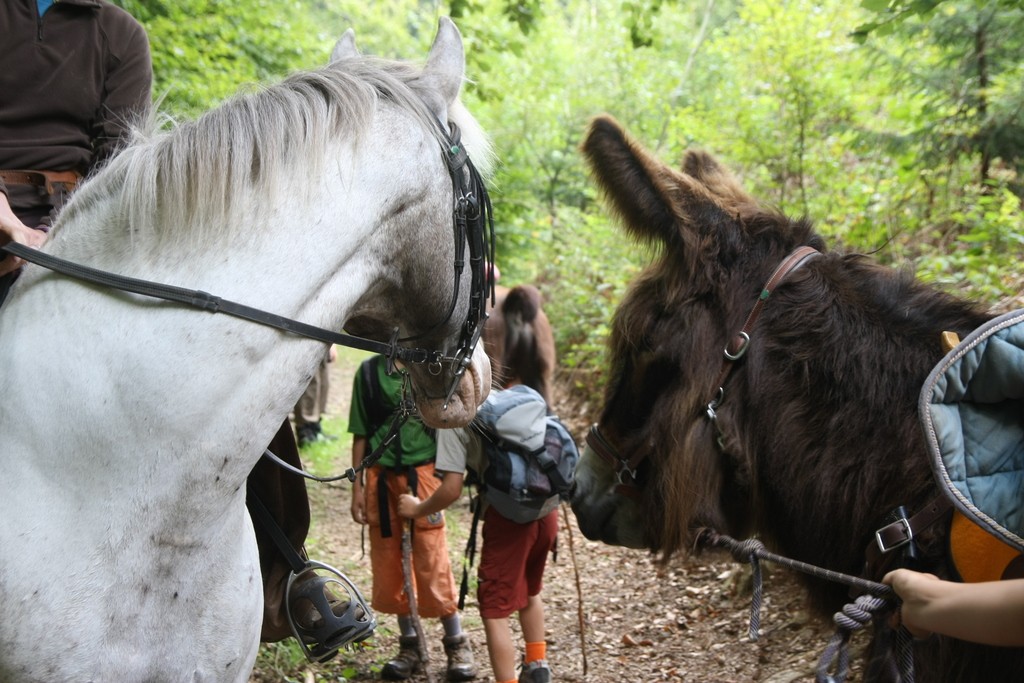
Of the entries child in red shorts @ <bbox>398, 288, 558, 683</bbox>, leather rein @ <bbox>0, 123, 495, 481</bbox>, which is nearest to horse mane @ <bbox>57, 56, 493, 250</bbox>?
leather rein @ <bbox>0, 123, 495, 481</bbox>

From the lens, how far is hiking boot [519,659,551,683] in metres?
4.75

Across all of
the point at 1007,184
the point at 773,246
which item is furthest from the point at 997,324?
the point at 1007,184

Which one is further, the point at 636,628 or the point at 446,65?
the point at 636,628

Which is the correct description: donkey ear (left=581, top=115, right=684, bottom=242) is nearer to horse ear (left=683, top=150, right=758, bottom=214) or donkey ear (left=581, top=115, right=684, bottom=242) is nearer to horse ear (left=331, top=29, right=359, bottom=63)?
horse ear (left=683, top=150, right=758, bottom=214)

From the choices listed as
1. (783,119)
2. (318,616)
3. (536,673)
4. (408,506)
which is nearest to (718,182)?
(318,616)

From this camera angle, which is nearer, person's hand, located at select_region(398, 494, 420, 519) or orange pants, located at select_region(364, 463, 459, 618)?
person's hand, located at select_region(398, 494, 420, 519)

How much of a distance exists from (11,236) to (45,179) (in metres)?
0.52

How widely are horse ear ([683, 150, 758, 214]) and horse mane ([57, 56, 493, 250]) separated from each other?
3.78ft

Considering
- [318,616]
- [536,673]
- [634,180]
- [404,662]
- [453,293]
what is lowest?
[404,662]

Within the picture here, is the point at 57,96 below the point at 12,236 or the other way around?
the other way around

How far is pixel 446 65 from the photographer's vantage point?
227cm

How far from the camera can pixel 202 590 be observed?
208 centimetres

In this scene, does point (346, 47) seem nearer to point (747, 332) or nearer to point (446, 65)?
point (446, 65)

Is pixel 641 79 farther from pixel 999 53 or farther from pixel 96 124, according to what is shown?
pixel 96 124
